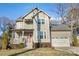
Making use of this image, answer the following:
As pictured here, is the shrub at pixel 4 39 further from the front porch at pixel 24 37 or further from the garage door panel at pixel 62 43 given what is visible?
the garage door panel at pixel 62 43

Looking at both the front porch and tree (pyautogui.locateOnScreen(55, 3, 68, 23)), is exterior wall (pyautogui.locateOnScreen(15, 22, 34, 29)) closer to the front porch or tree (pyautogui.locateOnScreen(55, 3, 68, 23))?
the front porch

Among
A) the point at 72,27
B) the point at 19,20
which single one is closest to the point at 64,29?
the point at 72,27

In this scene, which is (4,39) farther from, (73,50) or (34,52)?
(73,50)

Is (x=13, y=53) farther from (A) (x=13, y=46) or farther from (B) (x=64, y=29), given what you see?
(B) (x=64, y=29)

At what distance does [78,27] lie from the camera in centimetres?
454

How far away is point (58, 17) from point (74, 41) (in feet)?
1.14

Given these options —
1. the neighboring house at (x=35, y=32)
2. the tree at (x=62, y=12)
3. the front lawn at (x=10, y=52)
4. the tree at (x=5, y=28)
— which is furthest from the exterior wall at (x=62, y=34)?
the tree at (x=5, y=28)

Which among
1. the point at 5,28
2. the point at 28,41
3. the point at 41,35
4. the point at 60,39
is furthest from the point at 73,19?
the point at 5,28

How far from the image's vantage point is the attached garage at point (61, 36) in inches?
179

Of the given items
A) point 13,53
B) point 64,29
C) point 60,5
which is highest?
point 60,5

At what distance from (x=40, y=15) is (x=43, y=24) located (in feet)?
0.38

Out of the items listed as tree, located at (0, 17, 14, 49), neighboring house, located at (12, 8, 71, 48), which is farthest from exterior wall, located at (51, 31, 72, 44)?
tree, located at (0, 17, 14, 49)

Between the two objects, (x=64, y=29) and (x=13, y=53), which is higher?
(x=64, y=29)

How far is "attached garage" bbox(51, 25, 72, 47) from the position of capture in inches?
179
